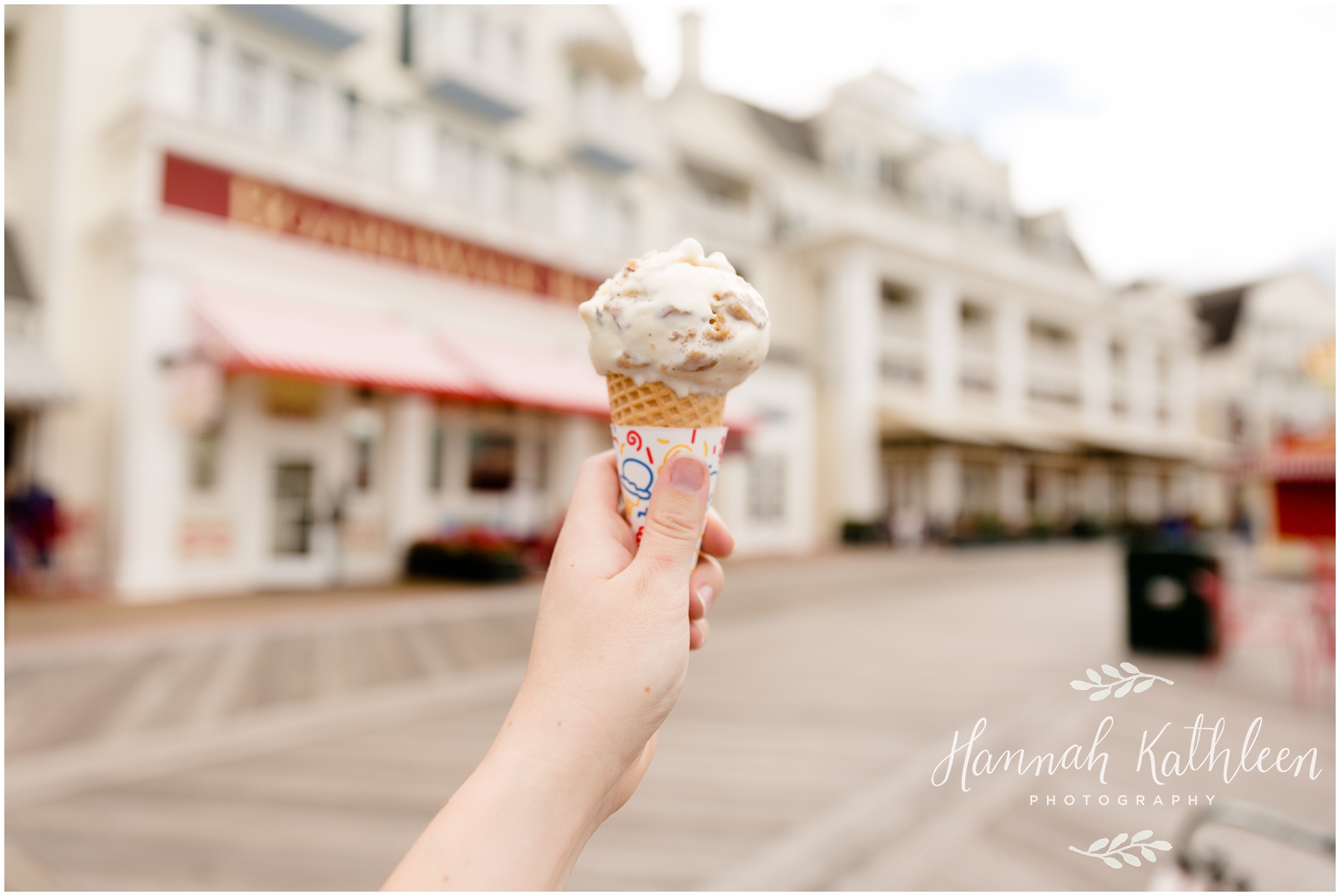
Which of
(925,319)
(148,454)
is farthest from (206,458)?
(925,319)

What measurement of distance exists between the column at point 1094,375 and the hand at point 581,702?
31.4 meters

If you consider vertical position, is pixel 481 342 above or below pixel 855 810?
above

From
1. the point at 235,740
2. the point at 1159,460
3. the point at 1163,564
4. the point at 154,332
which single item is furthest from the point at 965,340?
the point at 235,740

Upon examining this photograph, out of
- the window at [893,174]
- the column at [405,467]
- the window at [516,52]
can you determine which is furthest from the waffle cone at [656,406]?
the window at [893,174]

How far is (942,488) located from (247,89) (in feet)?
64.4

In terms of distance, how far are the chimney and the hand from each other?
19.7 m

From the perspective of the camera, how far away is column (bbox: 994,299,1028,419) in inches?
993

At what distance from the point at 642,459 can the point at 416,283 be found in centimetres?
1183

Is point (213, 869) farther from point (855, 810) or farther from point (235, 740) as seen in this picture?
point (855, 810)

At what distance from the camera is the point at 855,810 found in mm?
3773

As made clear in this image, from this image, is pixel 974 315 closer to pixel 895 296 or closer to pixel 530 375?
pixel 895 296

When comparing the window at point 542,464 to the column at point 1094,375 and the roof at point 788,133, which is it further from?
the column at point 1094,375

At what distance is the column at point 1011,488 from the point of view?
25188 mm

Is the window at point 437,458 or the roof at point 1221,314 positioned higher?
the roof at point 1221,314
